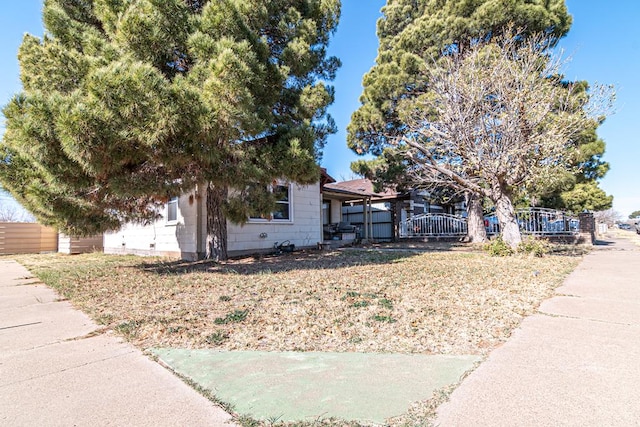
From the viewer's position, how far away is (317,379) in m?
2.84

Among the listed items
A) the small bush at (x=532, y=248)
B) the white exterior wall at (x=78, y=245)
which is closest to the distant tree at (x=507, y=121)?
the small bush at (x=532, y=248)

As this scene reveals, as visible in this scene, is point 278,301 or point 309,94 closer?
point 278,301

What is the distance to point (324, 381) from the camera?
2805mm

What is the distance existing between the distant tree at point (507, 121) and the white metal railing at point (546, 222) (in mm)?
5532

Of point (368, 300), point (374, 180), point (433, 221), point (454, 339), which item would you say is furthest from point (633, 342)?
point (433, 221)

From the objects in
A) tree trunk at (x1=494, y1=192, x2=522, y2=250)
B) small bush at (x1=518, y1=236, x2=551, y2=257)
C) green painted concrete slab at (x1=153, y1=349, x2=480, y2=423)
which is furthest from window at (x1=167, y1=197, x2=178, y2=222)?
small bush at (x1=518, y1=236, x2=551, y2=257)

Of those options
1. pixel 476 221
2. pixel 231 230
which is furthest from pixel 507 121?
pixel 231 230

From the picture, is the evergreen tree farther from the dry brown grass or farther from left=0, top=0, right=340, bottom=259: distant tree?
the dry brown grass

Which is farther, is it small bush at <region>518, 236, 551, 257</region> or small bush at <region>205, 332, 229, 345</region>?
small bush at <region>518, 236, 551, 257</region>

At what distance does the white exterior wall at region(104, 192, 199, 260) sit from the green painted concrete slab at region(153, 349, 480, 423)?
7.94 metres

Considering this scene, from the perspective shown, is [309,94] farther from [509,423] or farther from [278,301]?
[509,423]

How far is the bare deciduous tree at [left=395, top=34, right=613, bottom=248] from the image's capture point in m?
9.51

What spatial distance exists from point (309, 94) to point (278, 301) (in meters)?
5.64

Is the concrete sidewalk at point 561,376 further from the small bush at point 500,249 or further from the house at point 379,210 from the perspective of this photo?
the house at point 379,210
